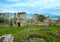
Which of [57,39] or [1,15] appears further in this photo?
[1,15]

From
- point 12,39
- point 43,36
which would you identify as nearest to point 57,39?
point 43,36

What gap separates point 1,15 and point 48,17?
467 inches

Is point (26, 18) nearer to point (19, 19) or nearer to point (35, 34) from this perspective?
point (19, 19)

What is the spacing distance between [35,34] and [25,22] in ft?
82.0

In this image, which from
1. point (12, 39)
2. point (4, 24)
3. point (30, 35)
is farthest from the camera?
point (4, 24)

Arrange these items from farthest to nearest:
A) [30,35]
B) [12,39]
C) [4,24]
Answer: [4,24]
[30,35]
[12,39]

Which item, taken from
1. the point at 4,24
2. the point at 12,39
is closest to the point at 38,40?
the point at 12,39

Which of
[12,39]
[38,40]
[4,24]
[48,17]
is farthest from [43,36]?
[48,17]

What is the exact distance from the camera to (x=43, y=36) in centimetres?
2978

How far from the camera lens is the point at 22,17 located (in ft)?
182

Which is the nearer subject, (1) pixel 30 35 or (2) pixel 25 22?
(1) pixel 30 35

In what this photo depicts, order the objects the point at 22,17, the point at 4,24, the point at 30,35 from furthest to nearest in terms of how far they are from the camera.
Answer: the point at 22,17 < the point at 4,24 < the point at 30,35

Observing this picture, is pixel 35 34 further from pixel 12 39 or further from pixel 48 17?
pixel 48 17

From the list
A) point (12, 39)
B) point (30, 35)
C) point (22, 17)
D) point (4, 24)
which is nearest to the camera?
point (12, 39)
